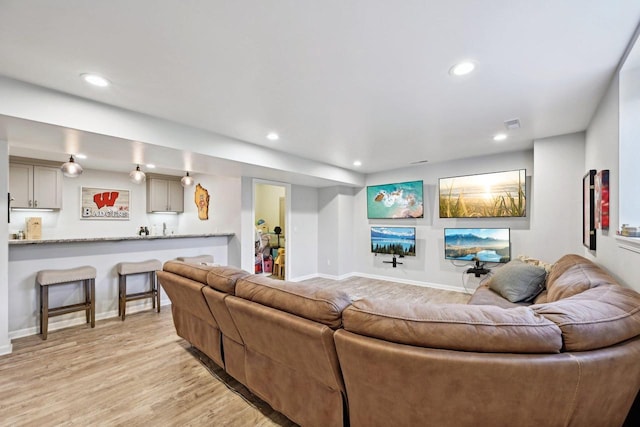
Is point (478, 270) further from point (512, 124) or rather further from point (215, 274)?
point (215, 274)

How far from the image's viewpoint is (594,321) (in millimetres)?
1090

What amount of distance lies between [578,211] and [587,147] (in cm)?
81

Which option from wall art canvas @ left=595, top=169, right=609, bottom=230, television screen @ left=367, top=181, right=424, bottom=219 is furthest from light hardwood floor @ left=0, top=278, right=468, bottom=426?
television screen @ left=367, top=181, right=424, bottom=219

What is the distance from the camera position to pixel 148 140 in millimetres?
2916

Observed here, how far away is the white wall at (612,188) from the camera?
1819 mm

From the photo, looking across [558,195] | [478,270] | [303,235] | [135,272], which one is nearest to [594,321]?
[558,195]

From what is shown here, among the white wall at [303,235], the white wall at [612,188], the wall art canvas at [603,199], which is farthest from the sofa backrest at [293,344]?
the white wall at [303,235]

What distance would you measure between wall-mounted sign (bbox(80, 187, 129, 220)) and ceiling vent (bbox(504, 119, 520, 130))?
7.25 meters

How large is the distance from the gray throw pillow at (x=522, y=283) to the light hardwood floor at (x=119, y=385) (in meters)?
2.46

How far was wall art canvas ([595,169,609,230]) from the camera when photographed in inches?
89.7

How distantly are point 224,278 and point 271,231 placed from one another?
6.15m

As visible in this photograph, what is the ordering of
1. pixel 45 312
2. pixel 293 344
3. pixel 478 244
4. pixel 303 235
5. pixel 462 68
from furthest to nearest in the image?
1. pixel 303 235
2. pixel 478 244
3. pixel 45 312
4. pixel 462 68
5. pixel 293 344

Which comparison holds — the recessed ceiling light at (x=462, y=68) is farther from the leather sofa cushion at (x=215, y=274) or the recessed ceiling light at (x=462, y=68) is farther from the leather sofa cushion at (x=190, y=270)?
the leather sofa cushion at (x=190, y=270)

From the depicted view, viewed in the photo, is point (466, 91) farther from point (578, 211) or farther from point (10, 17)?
point (10, 17)
